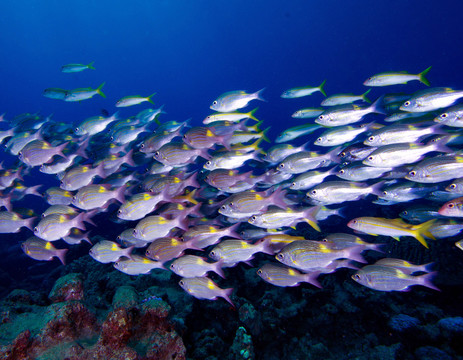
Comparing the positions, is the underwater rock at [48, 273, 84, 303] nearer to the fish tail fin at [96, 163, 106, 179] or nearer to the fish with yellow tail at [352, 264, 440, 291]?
the fish tail fin at [96, 163, 106, 179]

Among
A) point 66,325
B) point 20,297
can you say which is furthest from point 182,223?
point 20,297

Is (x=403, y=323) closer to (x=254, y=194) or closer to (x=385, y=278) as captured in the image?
(x=385, y=278)

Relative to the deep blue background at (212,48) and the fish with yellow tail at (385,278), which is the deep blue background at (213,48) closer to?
the deep blue background at (212,48)

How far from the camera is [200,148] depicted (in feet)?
15.8

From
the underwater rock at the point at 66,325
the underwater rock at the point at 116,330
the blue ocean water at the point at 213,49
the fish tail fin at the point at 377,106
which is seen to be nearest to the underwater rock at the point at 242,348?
the underwater rock at the point at 116,330

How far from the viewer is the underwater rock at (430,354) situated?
4.02 metres

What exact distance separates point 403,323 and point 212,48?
12602 centimetres

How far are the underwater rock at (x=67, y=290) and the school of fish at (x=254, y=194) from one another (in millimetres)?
528

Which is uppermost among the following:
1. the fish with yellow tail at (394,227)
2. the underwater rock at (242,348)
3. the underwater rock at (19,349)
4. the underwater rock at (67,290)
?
the fish with yellow tail at (394,227)

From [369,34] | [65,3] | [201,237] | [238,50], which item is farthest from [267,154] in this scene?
[65,3]

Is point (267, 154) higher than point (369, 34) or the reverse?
the reverse

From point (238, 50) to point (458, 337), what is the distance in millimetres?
117924

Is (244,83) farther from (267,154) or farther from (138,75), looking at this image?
(267,154)

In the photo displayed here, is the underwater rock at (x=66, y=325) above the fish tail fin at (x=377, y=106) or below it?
below
